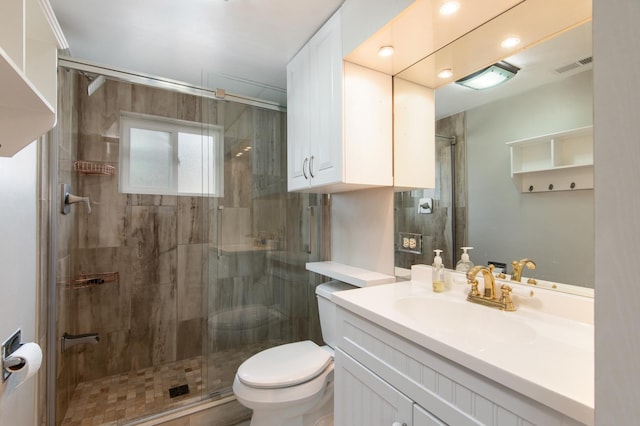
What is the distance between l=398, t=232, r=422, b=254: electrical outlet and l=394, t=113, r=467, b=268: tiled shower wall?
20 mm

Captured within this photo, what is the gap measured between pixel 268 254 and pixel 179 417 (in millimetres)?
1070

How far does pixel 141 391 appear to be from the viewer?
1973mm

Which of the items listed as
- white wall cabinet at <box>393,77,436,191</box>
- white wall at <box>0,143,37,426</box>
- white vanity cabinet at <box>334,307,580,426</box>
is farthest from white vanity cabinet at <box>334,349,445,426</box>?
white wall at <box>0,143,37,426</box>

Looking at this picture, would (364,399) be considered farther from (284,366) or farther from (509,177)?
(509,177)

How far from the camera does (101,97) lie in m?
2.09

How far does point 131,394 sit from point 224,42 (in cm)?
235

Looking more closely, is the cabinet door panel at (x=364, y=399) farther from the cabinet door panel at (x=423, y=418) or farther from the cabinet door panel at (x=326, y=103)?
the cabinet door panel at (x=326, y=103)

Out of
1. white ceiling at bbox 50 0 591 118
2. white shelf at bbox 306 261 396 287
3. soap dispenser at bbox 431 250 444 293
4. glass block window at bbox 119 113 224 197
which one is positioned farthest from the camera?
glass block window at bbox 119 113 224 197

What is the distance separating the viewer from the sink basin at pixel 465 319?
88 centimetres

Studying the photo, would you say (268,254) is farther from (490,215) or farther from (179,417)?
(490,215)

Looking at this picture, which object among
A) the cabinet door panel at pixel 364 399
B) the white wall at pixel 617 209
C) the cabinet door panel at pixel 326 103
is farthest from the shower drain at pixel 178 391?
the white wall at pixel 617 209

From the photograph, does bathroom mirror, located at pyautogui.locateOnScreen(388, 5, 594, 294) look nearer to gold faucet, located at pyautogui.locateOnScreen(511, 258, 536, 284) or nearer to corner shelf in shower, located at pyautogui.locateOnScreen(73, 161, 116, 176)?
gold faucet, located at pyautogui.locateOnScreen(511, 258, 536, 284)

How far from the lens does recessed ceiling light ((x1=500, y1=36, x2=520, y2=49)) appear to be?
3.58 feet

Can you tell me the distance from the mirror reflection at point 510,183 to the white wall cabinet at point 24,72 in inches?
55.7
